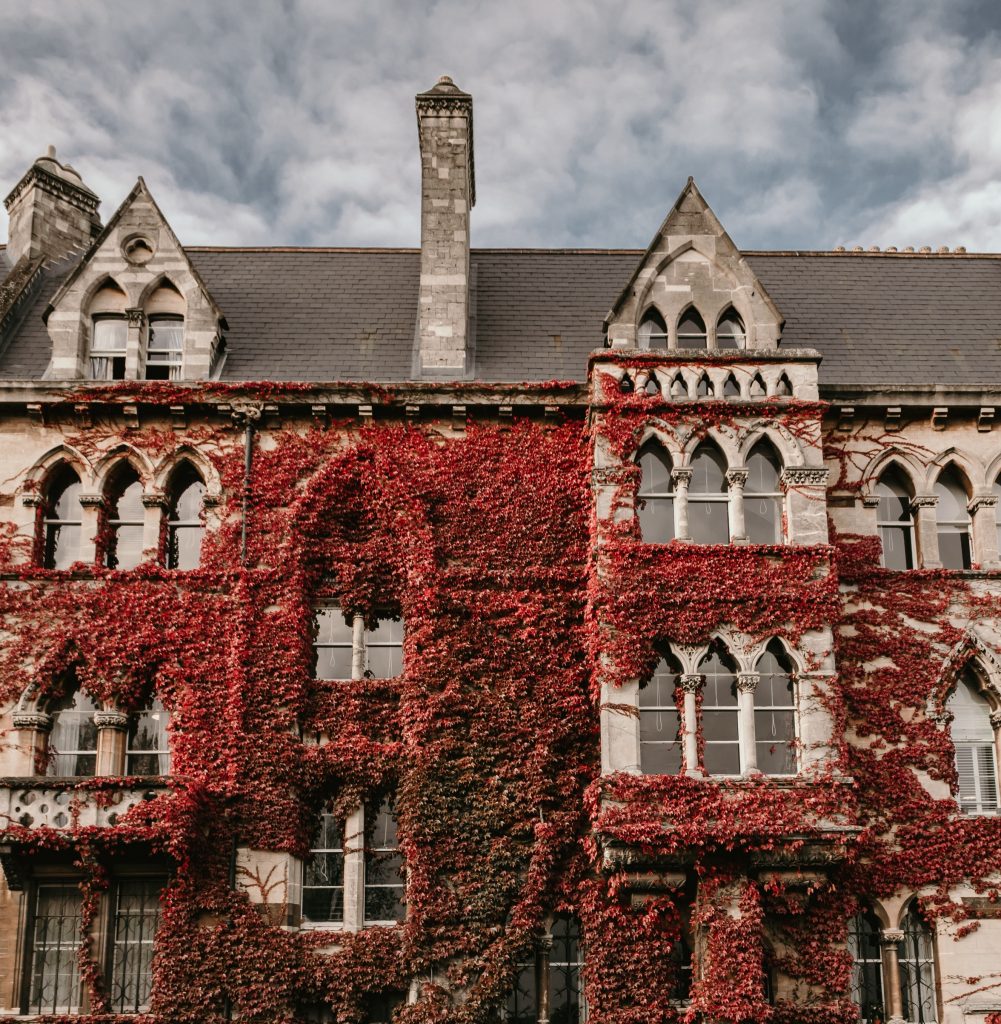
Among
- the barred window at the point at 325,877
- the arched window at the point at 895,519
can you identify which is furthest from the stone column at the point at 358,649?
the arched window at the point at 895,519

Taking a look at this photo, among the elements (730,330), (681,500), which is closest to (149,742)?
(681,500)

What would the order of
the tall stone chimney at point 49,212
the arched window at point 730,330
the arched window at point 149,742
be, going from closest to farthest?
the arched window at point 149,742 < the arched window at point 730,330 < the tall stone chimney at point 49,212

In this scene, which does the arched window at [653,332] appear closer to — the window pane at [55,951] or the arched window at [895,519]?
the arched window at [895,519]

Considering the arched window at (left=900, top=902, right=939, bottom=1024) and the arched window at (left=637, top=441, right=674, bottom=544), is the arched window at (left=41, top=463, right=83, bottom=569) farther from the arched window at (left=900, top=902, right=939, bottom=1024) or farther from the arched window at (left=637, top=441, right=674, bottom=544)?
the arched window at (left=900, top=902, right=939, bottom=1024)

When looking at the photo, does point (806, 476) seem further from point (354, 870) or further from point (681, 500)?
point (354, 870)

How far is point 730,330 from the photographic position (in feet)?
77.7

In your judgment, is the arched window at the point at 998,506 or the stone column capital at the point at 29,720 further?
the arched window at the point at 998,506

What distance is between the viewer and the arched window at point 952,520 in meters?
23.3

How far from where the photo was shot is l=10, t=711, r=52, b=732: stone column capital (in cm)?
2167

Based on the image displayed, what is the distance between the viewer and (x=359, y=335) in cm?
2536

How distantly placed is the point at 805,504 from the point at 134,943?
43.6ft

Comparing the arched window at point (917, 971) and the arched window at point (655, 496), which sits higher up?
→ the arched window at point (655, 496)

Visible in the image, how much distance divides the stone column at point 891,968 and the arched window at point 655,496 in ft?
24.2

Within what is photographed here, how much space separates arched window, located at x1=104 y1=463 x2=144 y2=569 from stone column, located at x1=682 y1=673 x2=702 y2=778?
993 cm
